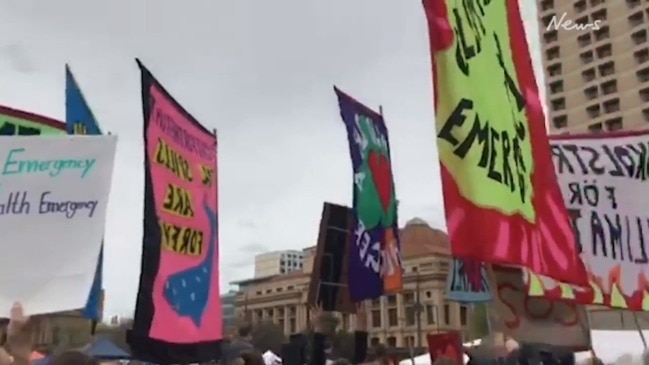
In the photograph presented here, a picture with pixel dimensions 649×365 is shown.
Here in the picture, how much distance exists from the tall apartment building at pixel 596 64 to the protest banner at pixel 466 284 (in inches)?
2171

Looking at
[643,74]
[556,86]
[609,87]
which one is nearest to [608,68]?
[609,87]

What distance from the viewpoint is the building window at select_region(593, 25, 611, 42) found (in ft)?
222

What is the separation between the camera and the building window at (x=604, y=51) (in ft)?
219

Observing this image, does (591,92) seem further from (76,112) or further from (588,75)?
(76,112)

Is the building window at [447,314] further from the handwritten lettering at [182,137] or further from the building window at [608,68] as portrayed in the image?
the handwritten lettering at [182,137]

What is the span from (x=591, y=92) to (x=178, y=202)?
64.8 meters

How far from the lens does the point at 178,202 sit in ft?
21.2

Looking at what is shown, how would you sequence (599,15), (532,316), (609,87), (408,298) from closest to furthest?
1. (532,316)
2. (609,87)
3. (599,15)
4. (408,298)

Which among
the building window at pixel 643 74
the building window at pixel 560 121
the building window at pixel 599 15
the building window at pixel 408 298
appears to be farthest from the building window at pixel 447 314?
the building window at pixel 643 74

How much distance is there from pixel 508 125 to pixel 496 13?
68 cm

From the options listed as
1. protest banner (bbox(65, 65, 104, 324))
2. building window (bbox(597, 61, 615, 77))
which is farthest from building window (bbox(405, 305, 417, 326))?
protest banner (bbox(65, 65, 104, 324))

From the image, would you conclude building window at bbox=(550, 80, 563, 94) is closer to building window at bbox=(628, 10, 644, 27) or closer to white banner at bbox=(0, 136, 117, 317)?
building window at bbox=(628, 10, 644, 27)

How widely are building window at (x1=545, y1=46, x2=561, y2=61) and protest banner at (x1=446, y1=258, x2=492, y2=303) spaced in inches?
2566

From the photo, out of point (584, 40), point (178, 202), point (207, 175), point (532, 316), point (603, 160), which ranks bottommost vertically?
point (532, 316)
